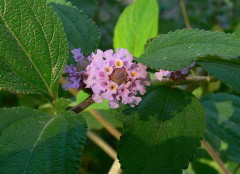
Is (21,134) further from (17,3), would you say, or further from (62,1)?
(62,1)

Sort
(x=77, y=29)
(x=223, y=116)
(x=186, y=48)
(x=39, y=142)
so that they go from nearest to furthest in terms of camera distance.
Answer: (x=39, y=142) → (x=186, y=48) → (x=77, y=29) → (x=223, y=116)

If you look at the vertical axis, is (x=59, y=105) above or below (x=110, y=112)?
below

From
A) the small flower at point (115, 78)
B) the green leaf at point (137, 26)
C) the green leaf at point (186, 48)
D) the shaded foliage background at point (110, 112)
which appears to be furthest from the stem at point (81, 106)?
the green leaf at point (137, 26)

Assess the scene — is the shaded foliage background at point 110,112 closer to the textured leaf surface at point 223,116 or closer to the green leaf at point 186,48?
the textured leaf surface at point 223,116

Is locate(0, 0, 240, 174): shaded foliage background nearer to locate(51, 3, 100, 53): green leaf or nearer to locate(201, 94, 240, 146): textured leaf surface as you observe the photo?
locate(201, 94, 240, 146): textured leaf surface

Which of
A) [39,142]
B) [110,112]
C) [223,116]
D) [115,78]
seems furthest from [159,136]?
[110,112]

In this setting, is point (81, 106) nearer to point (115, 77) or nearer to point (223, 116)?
point (115, 77)

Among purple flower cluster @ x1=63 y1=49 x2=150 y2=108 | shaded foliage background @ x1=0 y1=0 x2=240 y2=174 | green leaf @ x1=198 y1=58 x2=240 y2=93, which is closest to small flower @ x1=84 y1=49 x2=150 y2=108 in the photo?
purple flower cluster @ x1=63 y1=49 x2=150 y2=108
